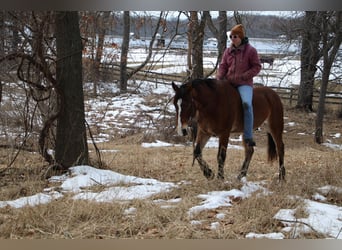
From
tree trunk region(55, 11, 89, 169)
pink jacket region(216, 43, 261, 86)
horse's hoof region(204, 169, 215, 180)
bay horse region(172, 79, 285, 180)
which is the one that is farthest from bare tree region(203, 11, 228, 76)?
tree trunk region(55, 11, 89, 169)

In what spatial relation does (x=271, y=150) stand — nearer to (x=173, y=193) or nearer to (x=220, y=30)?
(x=173, y=193)

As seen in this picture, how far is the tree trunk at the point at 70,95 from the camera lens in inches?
112

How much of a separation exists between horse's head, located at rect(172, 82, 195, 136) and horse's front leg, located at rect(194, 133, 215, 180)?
0.30 m

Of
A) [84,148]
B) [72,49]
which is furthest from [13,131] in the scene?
[72,49]

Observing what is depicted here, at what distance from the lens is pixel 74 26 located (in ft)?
9.31

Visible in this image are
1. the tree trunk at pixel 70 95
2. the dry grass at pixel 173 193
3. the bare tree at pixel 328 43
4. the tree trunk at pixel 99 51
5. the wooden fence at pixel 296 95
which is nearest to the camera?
the dry grass at pixel 173 193

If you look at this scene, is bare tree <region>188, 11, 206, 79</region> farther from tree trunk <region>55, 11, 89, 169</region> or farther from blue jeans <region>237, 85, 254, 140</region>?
tree trunk <region>55, 11, 89, 169</region>

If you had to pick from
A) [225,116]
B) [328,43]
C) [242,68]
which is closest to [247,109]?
[225,116]

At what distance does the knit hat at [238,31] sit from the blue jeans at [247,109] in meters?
0.37

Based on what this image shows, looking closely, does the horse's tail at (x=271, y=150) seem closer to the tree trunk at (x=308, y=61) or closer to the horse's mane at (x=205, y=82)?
the tree trunk at (x=308, y=61)

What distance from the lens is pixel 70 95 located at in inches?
113

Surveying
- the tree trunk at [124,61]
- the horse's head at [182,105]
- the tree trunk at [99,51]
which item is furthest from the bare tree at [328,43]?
the tree trunk at [99,51]

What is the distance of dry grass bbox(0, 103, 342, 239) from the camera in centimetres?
224

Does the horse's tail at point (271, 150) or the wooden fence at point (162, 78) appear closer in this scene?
the wooden fence at point (162, 78)
